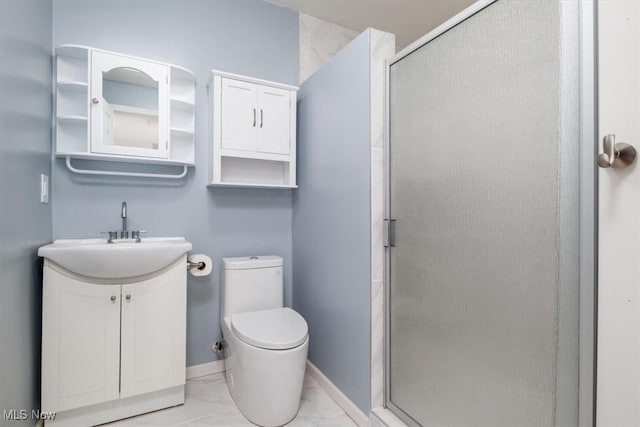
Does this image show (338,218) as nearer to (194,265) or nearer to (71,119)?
(194,265)

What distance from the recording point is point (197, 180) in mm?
2002

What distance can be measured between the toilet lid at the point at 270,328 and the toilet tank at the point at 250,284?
93 mm

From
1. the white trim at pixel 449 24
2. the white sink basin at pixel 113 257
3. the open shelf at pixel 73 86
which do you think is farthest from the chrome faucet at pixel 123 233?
the white trim at pixel 449 24

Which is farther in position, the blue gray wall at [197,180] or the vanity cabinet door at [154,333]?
the blue gray wall at [197,180]

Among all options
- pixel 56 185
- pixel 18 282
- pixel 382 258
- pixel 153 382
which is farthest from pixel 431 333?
pixel 56 185

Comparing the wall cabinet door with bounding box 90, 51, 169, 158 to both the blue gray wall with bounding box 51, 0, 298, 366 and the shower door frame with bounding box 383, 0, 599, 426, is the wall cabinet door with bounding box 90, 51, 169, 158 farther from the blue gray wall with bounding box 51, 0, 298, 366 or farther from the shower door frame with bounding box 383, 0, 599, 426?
the shower door frame with bounding box 383, 0, 599, 426

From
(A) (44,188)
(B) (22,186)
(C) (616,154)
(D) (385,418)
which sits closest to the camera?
(C) (616,154)

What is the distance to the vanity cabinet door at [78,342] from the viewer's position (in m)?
1.40

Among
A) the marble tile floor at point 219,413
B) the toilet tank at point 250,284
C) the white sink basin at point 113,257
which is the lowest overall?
the marble tile floor at point 219,413

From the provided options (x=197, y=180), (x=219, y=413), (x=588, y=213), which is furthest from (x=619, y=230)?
(x=197, y=180)

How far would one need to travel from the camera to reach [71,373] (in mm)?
1438

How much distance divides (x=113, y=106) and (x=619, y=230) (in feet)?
7.00

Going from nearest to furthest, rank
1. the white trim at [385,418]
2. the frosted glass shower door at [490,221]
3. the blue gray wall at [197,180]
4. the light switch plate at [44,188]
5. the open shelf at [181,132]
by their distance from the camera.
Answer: the frosted glass shower door at [490,221] → the white trim at [385,418] → the light switch plate at [44,188] → the blue gray wall at [197,180] → the open shelf at [181,132]

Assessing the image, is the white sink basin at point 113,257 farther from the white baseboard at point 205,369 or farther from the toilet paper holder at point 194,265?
the white baseboard at point 205,369
